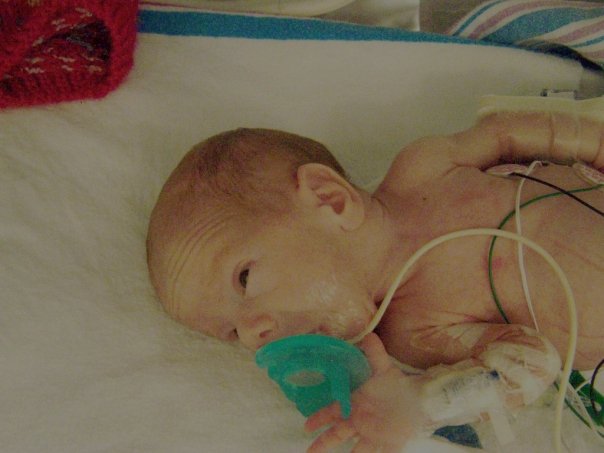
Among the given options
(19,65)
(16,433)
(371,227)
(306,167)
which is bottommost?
(16,433)

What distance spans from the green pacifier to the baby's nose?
0.05m

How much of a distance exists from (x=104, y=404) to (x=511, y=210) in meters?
0.69

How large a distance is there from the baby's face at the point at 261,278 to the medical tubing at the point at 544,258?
0.15 ft

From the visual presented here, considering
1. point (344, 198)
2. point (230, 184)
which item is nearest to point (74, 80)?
point (230, 184)

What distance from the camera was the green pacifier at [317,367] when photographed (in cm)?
90

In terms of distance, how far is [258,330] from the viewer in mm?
952

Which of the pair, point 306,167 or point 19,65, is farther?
point 19,65

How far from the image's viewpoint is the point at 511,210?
1.06 meters

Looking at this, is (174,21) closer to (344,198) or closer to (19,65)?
(19,65)

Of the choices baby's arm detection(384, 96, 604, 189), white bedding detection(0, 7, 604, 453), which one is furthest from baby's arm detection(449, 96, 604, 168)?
white bedding detection(0, 7, 604, 453)

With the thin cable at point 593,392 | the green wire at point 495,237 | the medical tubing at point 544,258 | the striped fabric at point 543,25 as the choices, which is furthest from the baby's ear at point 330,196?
the striped fabric at point 543,25

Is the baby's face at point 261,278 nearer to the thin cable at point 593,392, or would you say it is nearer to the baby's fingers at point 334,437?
the baby's fingers at point 334,437

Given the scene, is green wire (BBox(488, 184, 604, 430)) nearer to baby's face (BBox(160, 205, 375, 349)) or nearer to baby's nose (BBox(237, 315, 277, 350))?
baby's face (BBox(160, 205, 375, 349))

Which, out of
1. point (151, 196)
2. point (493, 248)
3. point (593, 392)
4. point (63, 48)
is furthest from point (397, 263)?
point (63, 48)
